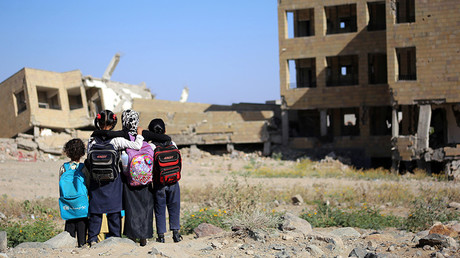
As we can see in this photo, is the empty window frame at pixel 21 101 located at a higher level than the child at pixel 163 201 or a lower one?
higher

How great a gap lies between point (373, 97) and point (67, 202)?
69.8ft

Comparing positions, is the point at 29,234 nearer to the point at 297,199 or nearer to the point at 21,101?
the point at 297,199

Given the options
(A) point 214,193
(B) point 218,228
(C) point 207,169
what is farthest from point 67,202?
(C) point 207,169

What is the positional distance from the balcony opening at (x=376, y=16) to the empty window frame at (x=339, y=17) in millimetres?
1231

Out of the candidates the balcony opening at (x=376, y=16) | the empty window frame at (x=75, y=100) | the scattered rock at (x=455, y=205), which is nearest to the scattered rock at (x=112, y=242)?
the scattered rock at (x=455, y=205)

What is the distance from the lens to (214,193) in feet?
43.7

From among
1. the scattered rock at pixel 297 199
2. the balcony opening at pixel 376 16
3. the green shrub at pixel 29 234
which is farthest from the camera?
the balcony opening at pixel 376 16

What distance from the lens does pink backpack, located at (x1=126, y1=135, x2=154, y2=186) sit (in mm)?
6473

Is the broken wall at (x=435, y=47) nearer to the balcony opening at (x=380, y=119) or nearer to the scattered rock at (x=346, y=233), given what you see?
the balcony opening at (x=380, y=119)

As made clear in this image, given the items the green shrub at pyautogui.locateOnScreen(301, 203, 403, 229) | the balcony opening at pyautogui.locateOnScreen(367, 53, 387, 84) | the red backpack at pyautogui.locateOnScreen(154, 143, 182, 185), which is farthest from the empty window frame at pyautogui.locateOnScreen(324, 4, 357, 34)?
the red backpack at pyautogui.locateOnScreen(154, 143, 182, 185)

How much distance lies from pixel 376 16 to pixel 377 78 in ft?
10.8

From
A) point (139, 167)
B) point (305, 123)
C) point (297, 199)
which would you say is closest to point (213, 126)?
point (305, 123)

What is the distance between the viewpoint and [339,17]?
29.3m

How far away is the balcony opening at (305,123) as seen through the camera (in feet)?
97.8
